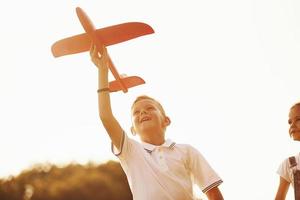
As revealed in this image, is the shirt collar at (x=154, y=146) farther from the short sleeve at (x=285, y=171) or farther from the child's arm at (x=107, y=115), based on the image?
the short sleeve at (x=285, y=171)

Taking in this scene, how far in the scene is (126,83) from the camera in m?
5.55

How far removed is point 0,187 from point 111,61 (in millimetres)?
23318

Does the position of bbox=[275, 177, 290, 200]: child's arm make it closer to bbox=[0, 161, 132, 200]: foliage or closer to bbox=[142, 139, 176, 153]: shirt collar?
bbox=[142, 139, 176, 153]: shirt collar

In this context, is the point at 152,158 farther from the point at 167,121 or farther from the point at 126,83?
the point at 126,83

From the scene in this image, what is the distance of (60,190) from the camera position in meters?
24.8

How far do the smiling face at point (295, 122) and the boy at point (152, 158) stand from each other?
1.63 meters

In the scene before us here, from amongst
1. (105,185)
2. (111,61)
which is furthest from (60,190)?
(111,61)

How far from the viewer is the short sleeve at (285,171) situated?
4637 mm

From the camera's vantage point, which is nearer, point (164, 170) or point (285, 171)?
point (164, 170)

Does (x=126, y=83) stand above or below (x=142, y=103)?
above

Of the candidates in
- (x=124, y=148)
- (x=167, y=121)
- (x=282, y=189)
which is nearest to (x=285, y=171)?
(x=282, y=189)

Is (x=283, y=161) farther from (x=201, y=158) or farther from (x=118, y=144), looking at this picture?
(x=118, y=144)

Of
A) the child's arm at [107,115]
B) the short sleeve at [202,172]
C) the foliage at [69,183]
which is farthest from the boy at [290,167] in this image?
the foliage at [69,183]

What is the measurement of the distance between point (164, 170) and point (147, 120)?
613 millimetres
